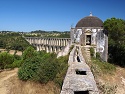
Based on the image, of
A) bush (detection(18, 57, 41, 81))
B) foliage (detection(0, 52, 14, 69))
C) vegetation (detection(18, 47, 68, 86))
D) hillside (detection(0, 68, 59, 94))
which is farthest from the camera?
foliage (detection(0, 52, 14, 69))

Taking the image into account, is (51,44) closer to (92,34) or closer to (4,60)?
(4,60)

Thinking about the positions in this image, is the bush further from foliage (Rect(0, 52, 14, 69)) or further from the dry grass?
foliage (Rect(0, 52, 14, 69))

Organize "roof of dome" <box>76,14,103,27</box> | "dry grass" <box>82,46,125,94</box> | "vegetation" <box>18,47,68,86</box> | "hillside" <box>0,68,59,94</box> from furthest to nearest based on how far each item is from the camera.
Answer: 1. "roof of dome" <box>76,14,103,27</box>
2. "vegetation" <box>18,47,68,86</box>
3. "hillside" <box>0,68,59,94</box>
4. "dry grass" <box>82,46,125,94</box>

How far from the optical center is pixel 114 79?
13164 millimetres

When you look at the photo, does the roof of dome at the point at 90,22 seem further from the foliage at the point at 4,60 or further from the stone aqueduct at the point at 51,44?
the stone aqueduct at the point at 51,44

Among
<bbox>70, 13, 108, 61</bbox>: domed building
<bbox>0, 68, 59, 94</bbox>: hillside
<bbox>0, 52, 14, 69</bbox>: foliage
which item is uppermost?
<bbox>70, 13, 108, 61</bbox>: domed building

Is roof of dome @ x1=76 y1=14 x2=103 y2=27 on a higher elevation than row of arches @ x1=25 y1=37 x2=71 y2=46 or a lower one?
higher

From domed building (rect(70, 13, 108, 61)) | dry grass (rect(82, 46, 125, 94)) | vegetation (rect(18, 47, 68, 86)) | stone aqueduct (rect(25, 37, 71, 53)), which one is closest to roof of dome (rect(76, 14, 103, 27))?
domed building (rect(70, 13, 108, 61))

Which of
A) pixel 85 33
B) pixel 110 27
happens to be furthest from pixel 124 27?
pixel 85 33

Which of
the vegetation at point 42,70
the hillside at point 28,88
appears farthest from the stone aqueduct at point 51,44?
the hillside at point 28,88

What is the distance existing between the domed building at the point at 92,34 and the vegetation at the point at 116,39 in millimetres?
1147

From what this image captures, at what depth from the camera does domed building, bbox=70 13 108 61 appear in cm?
1706

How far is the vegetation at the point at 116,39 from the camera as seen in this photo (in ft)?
58.9

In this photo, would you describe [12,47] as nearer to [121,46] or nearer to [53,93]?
[121,46]
